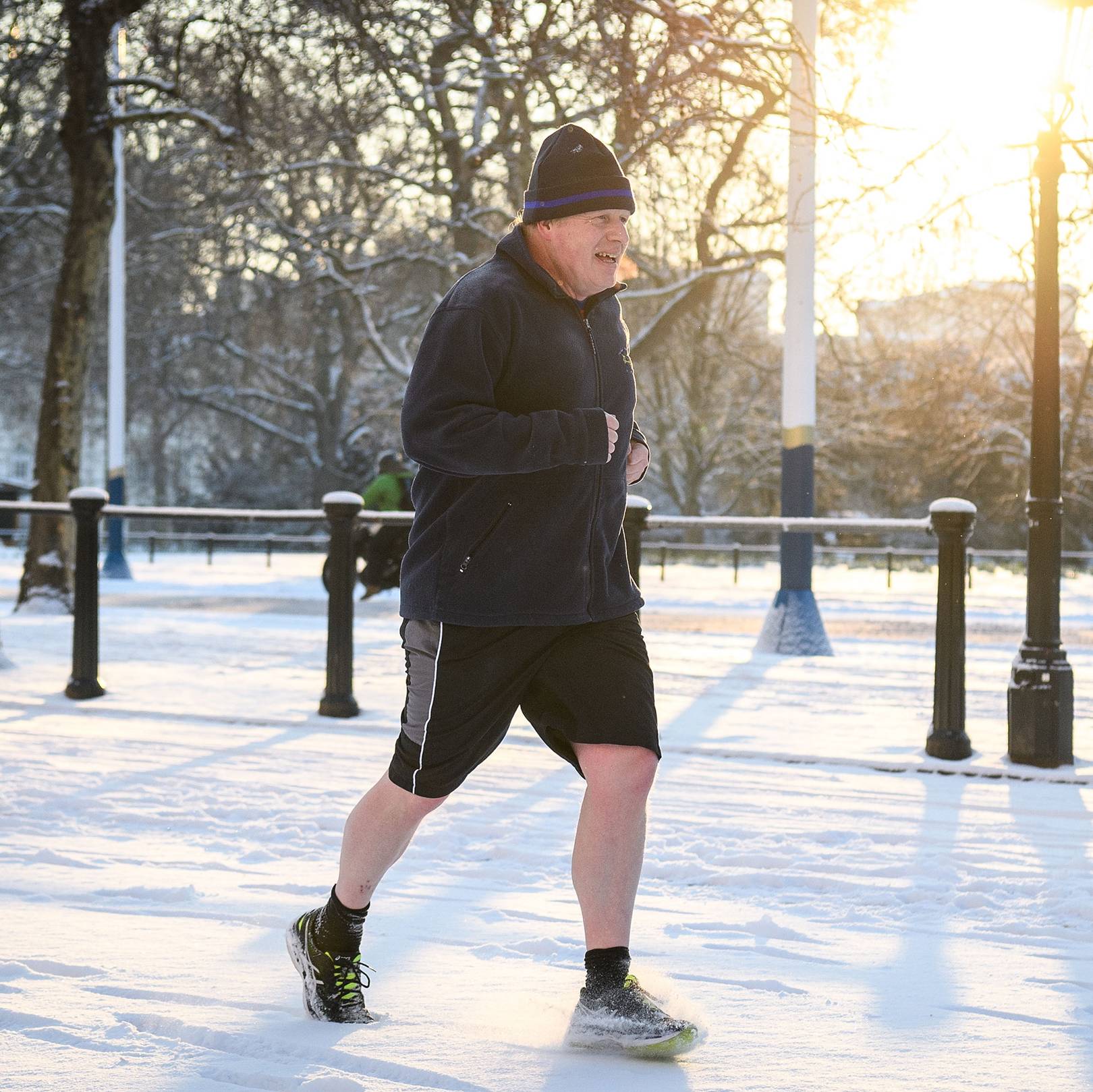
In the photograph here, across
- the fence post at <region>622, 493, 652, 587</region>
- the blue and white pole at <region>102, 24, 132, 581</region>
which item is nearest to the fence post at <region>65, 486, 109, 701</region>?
the fence post at <region>622, 493, 652, 587</region>

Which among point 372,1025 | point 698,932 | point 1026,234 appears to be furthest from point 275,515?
point 1026,234

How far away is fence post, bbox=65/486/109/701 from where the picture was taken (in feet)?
23.7

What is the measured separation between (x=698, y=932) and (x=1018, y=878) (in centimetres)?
114

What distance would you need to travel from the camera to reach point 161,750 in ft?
20.3

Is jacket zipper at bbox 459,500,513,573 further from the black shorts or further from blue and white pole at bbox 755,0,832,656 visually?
blue and white pole at bbox 755,0,832,656

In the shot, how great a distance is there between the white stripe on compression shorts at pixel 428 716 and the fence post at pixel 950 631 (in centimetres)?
346

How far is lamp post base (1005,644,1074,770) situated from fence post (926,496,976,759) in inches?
8.7

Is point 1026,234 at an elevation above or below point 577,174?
above

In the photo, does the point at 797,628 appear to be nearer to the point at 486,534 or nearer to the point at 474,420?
the point at 486,534

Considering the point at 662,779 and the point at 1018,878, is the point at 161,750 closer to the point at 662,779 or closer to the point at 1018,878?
the point at 662,779

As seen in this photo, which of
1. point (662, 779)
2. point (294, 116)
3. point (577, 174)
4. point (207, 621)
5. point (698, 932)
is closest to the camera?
point (577, 174)

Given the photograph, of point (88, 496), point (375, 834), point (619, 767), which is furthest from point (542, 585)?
point (88, 496)

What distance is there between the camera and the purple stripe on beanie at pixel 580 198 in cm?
276

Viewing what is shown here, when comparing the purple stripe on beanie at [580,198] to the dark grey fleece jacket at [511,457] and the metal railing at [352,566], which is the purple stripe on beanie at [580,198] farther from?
the metal railing at [352,566]
